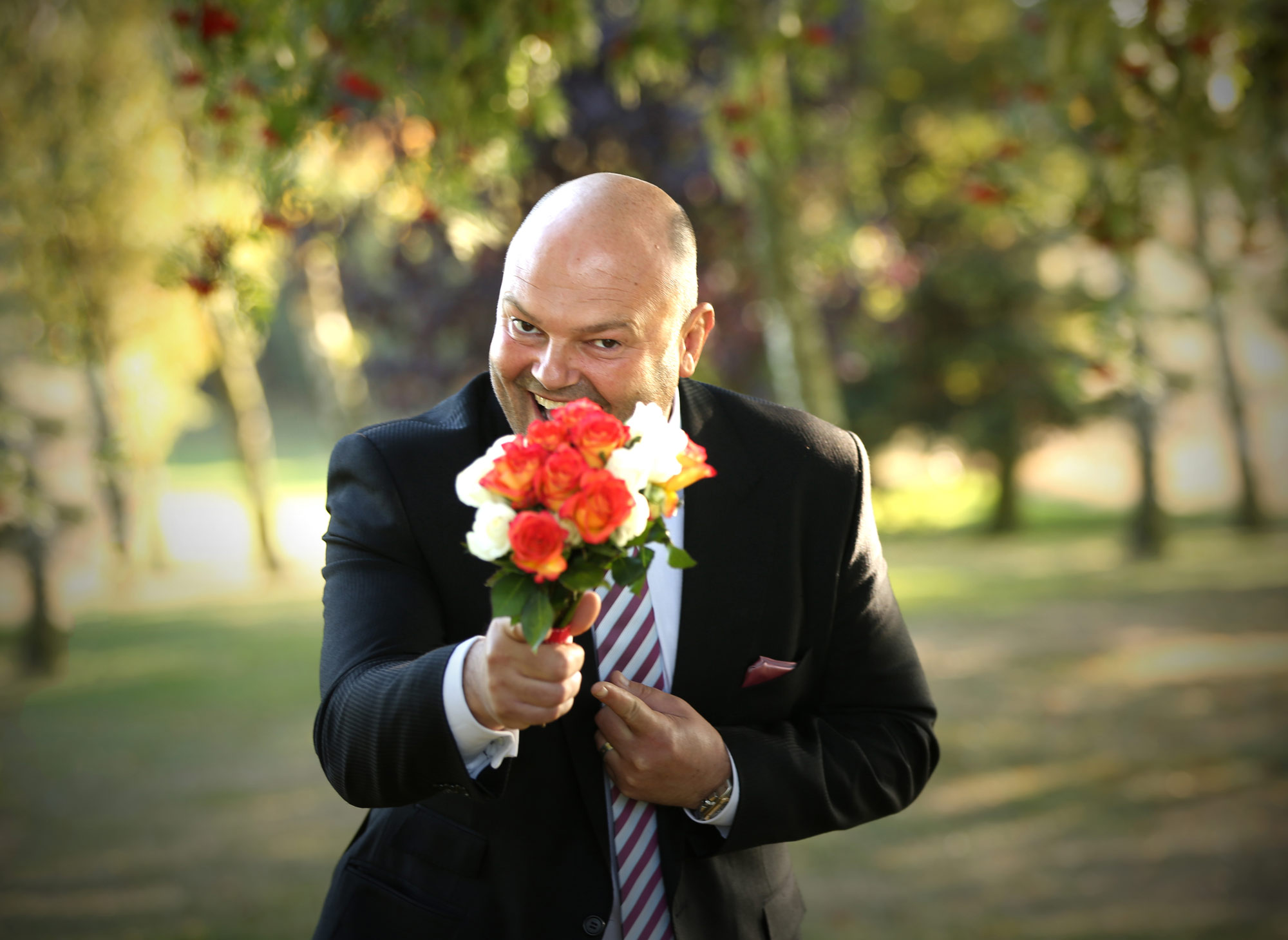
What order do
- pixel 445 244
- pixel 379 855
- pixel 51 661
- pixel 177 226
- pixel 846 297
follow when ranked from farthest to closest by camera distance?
pixel 846 297, pixel 51 661, pixel 177 226, pixel 445 244, pixel 379 855

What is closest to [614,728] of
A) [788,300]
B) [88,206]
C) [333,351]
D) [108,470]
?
[788,300]

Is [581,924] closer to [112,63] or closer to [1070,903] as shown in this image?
[1070,903]

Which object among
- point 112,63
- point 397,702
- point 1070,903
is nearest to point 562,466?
point 397,702

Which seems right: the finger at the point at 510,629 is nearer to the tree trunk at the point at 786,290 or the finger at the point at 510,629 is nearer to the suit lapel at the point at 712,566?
the suit lapel at the point at 712,566

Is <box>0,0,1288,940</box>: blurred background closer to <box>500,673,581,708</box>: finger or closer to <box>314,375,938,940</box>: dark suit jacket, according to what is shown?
<box>314,375,938,940</box>: dark suit jacket

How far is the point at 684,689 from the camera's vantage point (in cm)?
205

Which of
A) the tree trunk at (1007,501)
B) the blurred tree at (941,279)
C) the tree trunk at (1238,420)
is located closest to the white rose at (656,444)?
the blurred tree at (941,279)

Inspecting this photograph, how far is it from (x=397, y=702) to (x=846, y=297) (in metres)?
11.7

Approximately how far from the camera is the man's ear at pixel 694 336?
2135 mm

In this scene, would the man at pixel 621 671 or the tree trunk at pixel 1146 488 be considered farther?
the tree trunk at pixel 1146 488

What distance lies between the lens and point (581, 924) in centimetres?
194

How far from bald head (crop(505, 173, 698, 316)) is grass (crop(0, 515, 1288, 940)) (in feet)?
15.6

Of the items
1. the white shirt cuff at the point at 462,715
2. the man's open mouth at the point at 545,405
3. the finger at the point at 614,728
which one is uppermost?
the man's open mouth at the point at 545,405

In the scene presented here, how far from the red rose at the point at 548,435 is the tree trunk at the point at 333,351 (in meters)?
13.2
